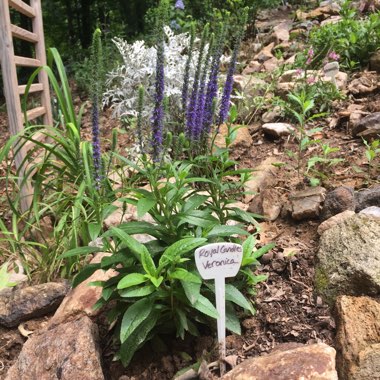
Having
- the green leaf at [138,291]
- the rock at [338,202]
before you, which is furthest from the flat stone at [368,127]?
the green leaf at [138,291]

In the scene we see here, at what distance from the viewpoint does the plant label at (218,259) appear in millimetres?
1424

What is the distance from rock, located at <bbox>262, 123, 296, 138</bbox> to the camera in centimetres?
355

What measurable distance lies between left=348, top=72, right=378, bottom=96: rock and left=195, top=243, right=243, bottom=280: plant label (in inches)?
121

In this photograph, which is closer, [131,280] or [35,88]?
[131,280]

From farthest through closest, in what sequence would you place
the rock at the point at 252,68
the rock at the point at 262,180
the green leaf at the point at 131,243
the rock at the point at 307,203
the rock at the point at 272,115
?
the rock at the point at 252,68
the rock at the point at 272,115
the rock at the point at 262,180
the rock at the point at 307,203
the green leaf at the point at 131,243

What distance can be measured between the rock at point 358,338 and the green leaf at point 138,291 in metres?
0.68

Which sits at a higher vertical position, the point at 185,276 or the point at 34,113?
the point at 34,113

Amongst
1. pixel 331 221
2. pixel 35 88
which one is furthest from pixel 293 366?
pixel 35 88

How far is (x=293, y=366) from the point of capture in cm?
128

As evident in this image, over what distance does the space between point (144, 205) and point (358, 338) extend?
2.87ft

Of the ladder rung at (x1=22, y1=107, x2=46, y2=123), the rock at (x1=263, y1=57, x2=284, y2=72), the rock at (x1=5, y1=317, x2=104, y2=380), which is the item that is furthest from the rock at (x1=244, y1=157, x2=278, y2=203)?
the rock at (x1=263, y1=57, x2=284, y2=72)

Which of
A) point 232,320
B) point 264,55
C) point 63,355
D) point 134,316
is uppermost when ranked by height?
point 264,55

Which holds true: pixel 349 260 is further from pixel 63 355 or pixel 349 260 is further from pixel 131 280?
pixel 63 355

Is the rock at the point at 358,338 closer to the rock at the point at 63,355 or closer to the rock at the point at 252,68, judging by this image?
the rock at the point at 63,355
